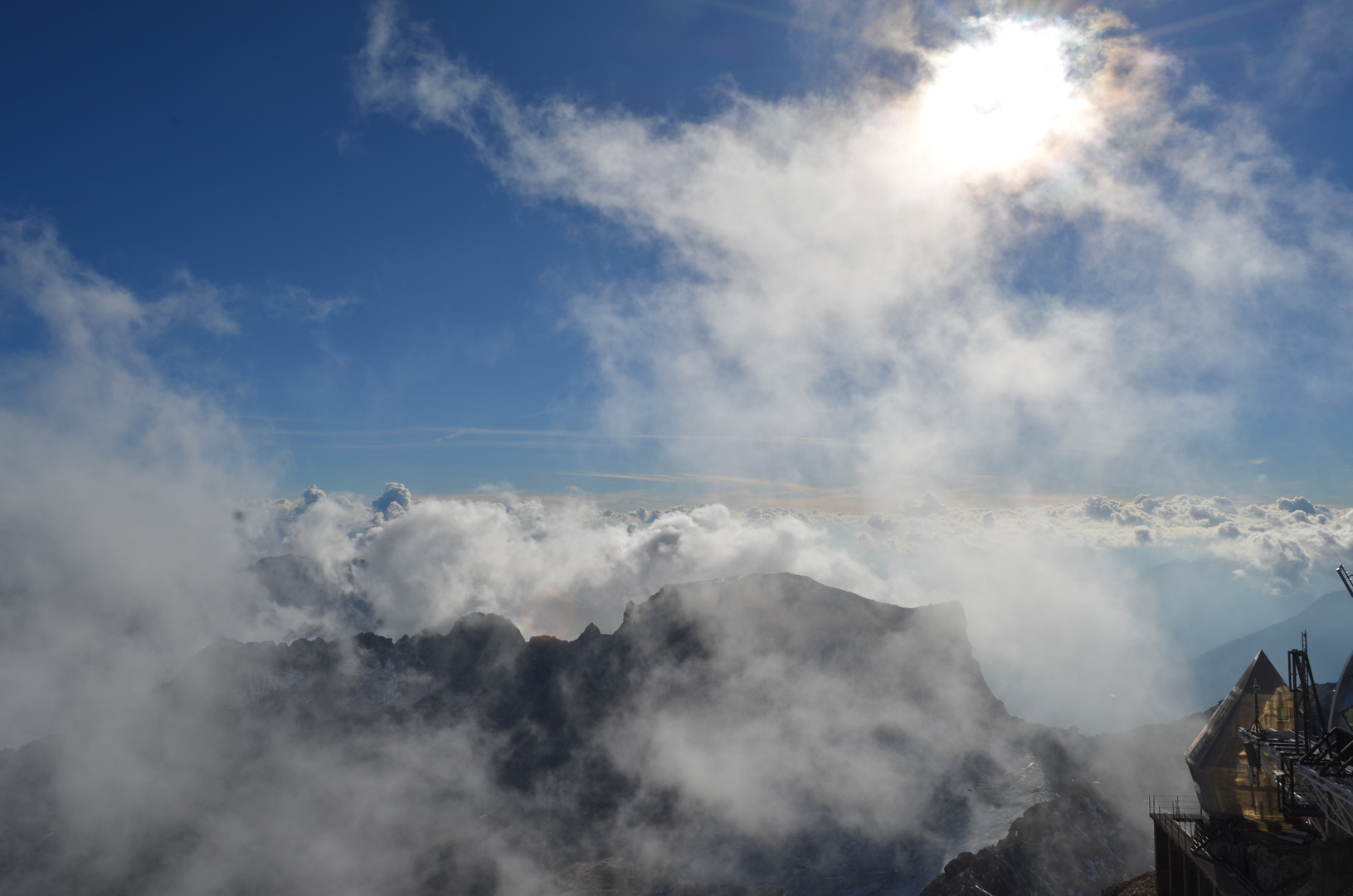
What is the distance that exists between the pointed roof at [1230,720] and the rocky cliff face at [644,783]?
2569 inches

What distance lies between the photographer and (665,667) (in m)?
181

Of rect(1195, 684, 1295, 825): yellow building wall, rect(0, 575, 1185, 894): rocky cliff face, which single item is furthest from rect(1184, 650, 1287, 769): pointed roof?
rect(0, 575, 1185, 894): rocky cliff face

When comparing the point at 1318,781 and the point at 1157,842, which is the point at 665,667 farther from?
the point at 1318,781

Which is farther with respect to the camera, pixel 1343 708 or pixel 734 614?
pixel 734 614

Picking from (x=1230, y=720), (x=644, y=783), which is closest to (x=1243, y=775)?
(x=1230, y=720)

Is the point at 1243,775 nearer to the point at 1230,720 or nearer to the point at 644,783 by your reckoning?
the point at 1230,720

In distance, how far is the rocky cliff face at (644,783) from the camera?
11800 centimetres

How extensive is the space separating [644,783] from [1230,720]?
13736 cm

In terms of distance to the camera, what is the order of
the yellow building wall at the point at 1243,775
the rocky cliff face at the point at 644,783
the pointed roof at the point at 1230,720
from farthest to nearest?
1. the rocky cliff face at the point at 644,783
2. the pointed roof at the point at 1230,720
3. the yellow building wall at the point at 1243,775

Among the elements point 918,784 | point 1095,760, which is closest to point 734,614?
point 918,784

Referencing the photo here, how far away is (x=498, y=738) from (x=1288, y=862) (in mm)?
182838

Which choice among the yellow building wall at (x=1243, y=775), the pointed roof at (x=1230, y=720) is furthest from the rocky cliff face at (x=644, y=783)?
the yellow building wall at (x=1243, y=775)

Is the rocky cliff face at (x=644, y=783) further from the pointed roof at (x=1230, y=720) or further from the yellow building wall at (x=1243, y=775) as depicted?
the yellow building wall at (x=1243, y=775)

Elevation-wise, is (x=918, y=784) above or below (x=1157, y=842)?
below
